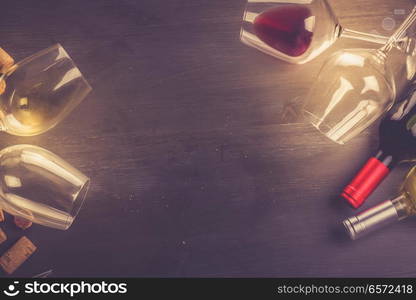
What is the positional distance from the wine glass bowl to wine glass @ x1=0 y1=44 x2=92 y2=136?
40 cm

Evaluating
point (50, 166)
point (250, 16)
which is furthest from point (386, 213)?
point (50, 166)

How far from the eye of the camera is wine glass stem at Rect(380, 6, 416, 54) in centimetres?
79

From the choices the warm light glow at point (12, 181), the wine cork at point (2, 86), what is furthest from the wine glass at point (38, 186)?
the wine cork at point (2, 86)

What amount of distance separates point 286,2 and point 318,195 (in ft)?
1.20

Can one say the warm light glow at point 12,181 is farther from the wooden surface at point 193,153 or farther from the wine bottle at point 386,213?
the wine bottle at point 386,213

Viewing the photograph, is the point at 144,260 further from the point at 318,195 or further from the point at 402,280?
the point at 402,280

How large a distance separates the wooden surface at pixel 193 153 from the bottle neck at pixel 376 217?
32mm

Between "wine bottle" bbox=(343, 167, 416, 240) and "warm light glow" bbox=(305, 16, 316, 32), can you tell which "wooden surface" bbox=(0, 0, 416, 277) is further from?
"warm light glow" bbox=(305, 16, 316, 32)

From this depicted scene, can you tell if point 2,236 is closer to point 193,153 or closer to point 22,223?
point 22,223

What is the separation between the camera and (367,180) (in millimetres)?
807

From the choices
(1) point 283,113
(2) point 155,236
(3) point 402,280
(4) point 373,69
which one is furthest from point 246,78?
(3) point 402,280

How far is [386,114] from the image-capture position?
0.84 meters

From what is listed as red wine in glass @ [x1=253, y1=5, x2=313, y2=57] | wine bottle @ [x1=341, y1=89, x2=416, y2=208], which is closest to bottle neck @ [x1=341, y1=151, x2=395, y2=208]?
wine bottle @ [x1=341, y1=89, x2=416, y2=208]

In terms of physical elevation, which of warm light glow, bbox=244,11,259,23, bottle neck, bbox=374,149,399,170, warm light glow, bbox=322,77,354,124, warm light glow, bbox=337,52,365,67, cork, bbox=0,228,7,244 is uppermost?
warm light glow, bbox=244,11,259,23
